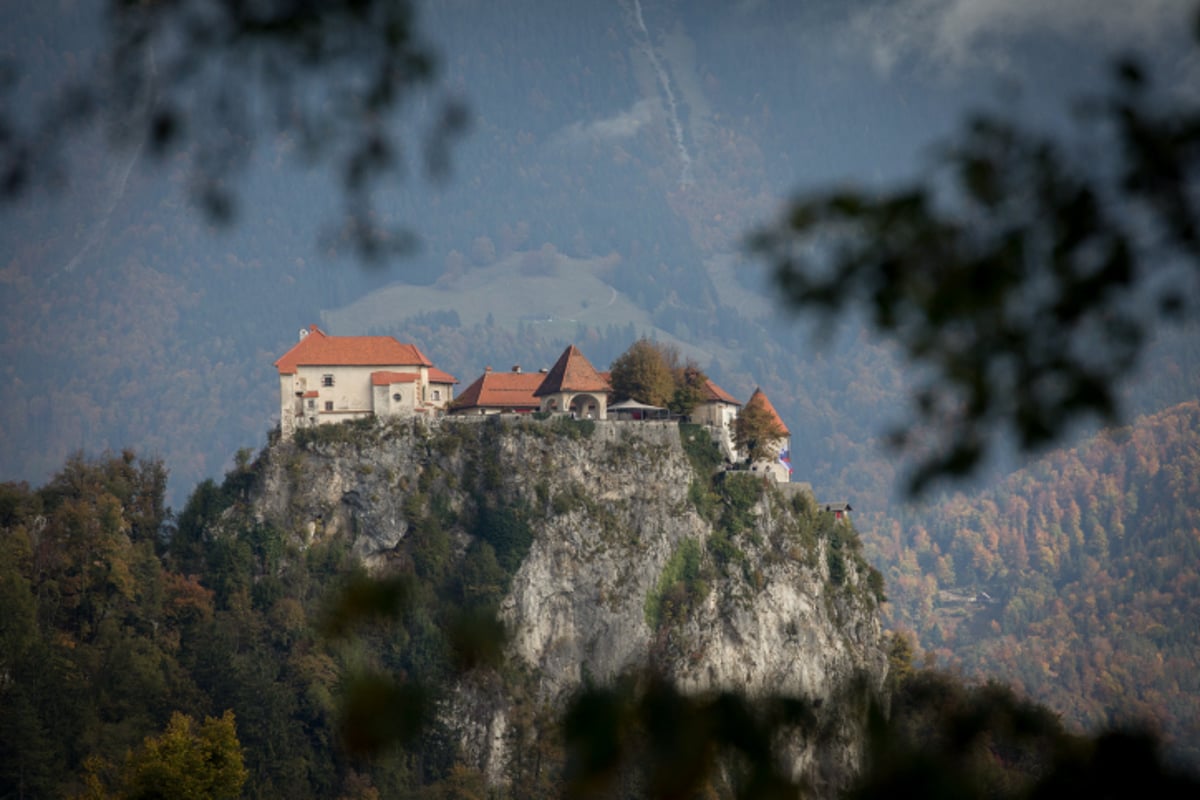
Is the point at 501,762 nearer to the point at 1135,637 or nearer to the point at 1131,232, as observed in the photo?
the point at 1131,232

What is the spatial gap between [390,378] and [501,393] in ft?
18.3

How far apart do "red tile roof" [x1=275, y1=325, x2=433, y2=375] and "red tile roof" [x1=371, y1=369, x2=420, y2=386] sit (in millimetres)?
724

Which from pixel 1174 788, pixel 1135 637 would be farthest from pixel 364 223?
pixel 1135 637

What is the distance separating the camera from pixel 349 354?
68812 mm

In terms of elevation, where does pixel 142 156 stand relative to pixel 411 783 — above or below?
above

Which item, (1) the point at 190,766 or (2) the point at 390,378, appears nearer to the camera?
(1) the point at 190,766

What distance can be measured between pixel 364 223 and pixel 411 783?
183ft

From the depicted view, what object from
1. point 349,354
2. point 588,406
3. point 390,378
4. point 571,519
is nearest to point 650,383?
point 588,406

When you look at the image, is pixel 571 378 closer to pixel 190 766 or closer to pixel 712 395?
pixel 712 395

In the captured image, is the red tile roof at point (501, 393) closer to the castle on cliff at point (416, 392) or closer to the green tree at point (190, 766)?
the castle on cliff at point (416, 392)

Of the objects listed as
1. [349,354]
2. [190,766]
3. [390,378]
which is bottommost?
[190,766]

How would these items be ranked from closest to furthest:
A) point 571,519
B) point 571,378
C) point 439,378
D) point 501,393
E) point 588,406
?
1. point 571,519
2. point 571,378
3. point 588,406
4. point 501,393
5. point 439,378

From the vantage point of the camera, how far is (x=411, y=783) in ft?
203

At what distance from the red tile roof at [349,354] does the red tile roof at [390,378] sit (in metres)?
0.72
